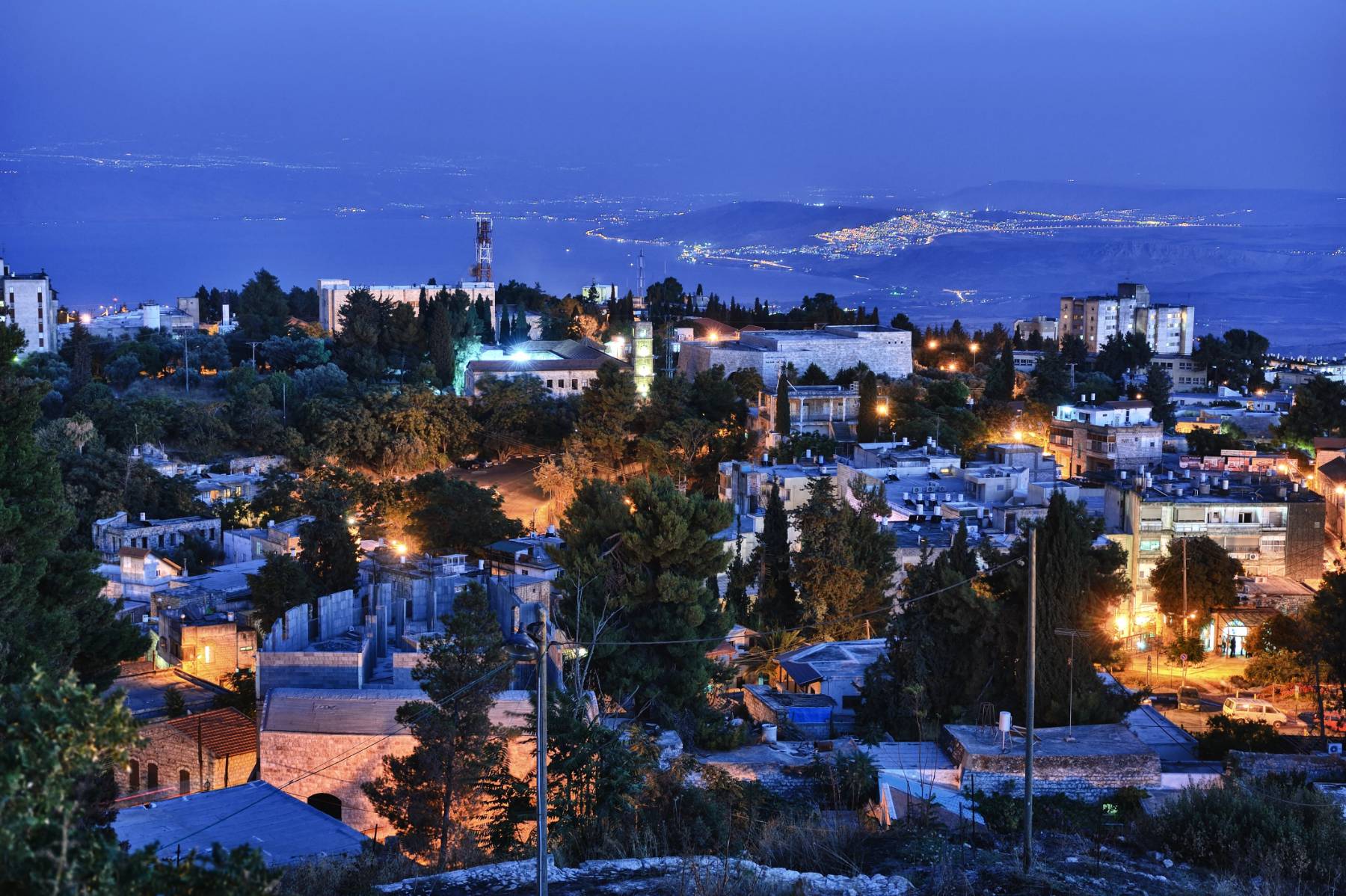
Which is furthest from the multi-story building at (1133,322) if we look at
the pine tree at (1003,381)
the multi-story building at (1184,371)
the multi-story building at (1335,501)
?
the multi-story building at (1335,501)

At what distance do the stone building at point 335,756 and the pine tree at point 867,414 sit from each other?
1760cm

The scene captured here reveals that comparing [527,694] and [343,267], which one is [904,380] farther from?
[343,267]

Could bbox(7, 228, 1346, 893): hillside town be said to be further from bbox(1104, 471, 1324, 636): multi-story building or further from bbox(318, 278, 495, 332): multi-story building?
bbox(318, 278, 495, 332): multi-story building

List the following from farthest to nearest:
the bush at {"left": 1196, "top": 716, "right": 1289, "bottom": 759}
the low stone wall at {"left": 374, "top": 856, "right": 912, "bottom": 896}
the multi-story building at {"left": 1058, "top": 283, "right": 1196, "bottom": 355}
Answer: the multi-story building at {"left": 1058, "top": 283, "right": 1196, "bottom": 355}
the bush at {"left": 1196, "top": 716, "right": 1289, "bottom": 759}
the low stone wall at {"left": 374, "top": 856, "right": 912, "bottom": 896}

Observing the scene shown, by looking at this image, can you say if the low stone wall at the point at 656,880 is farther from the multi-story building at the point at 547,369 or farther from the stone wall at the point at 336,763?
the multi-story building at the point at 547,369

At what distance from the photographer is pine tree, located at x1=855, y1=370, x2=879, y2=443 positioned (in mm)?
24523

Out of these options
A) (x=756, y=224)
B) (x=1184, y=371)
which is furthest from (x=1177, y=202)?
(x=1184, y=371)

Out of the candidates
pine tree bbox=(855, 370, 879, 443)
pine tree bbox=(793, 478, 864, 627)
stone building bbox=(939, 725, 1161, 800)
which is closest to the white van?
pine tree bbox=(793, 478, 864, 627)

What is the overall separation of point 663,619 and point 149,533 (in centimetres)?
977

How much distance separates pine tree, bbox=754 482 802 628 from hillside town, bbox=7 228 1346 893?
0.18ft

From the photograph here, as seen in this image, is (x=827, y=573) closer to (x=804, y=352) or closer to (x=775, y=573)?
(x=775, y=573)

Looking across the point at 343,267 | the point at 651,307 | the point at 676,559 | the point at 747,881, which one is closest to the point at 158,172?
the point at 343,267

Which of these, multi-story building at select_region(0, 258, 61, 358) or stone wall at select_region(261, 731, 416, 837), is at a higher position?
multi-story building at select_region(0, 258, 61, 358)

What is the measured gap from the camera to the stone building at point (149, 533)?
17.6 m
